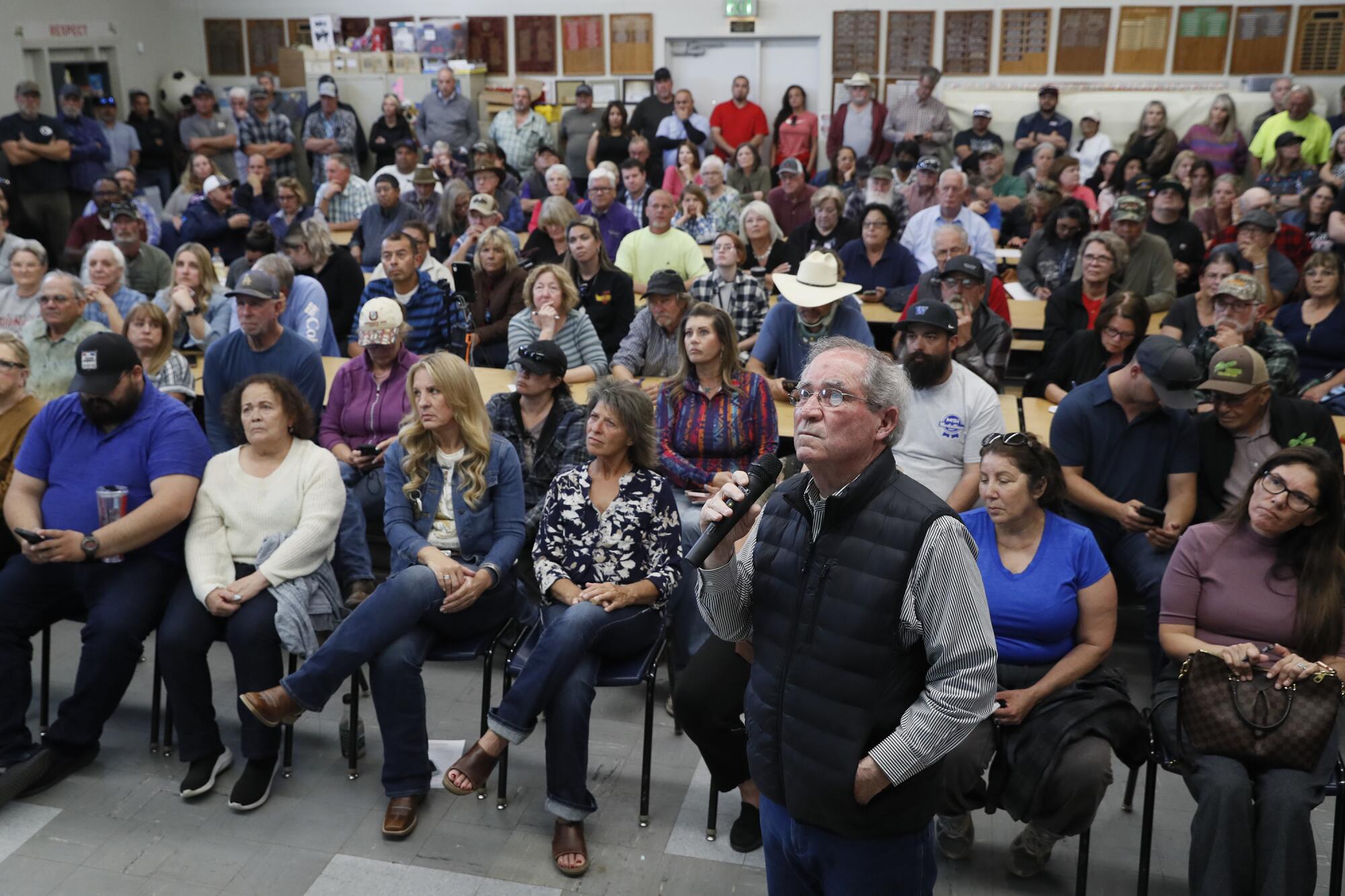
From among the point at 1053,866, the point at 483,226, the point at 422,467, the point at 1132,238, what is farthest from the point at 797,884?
the point at 483,226

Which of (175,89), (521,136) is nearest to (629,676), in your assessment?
(521,136)

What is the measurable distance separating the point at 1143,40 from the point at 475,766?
1063cm

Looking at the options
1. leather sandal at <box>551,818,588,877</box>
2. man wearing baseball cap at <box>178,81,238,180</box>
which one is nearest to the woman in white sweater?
leather sandal at <box>551,818,588,877</box>

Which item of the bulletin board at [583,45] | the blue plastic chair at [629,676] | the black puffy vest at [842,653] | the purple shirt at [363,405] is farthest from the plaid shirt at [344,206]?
the black puffy vest at [842,653]

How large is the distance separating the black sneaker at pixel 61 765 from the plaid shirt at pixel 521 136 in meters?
8.66

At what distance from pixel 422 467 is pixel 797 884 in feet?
6.39

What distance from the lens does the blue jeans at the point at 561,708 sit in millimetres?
3189

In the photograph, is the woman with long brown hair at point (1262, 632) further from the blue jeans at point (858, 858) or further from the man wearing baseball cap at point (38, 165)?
the man wearing baseball cap at point (38, 165)

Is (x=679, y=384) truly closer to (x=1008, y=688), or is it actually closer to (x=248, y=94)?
(x=1008, y=688)

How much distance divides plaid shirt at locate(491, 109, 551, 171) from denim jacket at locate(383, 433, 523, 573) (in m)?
8.24

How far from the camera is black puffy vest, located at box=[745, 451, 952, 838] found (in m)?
1.96

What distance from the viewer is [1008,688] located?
3.03 metres

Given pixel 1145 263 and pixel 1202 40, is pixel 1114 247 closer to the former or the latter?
pixel 1145 263

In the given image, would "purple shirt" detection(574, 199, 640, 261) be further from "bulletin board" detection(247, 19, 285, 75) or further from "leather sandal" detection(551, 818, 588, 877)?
"bulletin board" detection(247, 19, 285, 75)
